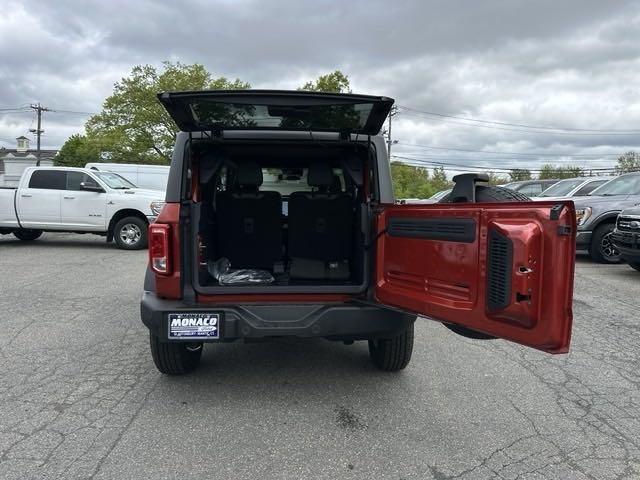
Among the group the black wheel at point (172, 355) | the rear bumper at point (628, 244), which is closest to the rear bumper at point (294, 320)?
the black wheel at point (172, 355)

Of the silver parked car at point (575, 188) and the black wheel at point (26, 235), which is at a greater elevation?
the silver parked car at point (575, 188)

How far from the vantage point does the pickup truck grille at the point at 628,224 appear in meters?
7.69

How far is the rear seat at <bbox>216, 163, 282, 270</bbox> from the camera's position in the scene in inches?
159

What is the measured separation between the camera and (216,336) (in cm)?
314

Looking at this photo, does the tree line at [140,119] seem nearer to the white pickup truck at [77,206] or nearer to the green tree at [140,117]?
the green tree at [140,117]

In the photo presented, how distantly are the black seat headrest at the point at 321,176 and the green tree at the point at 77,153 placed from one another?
122ft

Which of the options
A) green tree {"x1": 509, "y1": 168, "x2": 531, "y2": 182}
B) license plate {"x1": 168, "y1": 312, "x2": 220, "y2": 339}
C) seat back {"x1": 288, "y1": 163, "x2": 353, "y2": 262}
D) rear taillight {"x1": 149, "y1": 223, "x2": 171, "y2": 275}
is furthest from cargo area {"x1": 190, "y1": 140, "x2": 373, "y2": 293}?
green tree {"x1": 509, "y1": 168, "x2": 531, "y2": 182}

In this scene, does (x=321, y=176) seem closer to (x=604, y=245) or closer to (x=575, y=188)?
(x=604, y=245)

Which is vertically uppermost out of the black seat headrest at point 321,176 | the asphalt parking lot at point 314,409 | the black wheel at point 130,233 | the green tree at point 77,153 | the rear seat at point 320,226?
the green tree at point 77,153

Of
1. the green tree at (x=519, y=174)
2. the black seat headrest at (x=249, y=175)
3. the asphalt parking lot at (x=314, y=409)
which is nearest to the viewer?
the asphalt parking lot at (x=314, y=409)

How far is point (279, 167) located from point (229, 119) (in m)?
1.57

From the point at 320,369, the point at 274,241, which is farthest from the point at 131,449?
the point at 274,241

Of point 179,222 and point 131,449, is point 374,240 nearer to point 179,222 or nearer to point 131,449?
point 179,222

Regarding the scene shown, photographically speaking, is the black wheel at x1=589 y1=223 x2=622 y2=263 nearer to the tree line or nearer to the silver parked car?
the silver parked car
